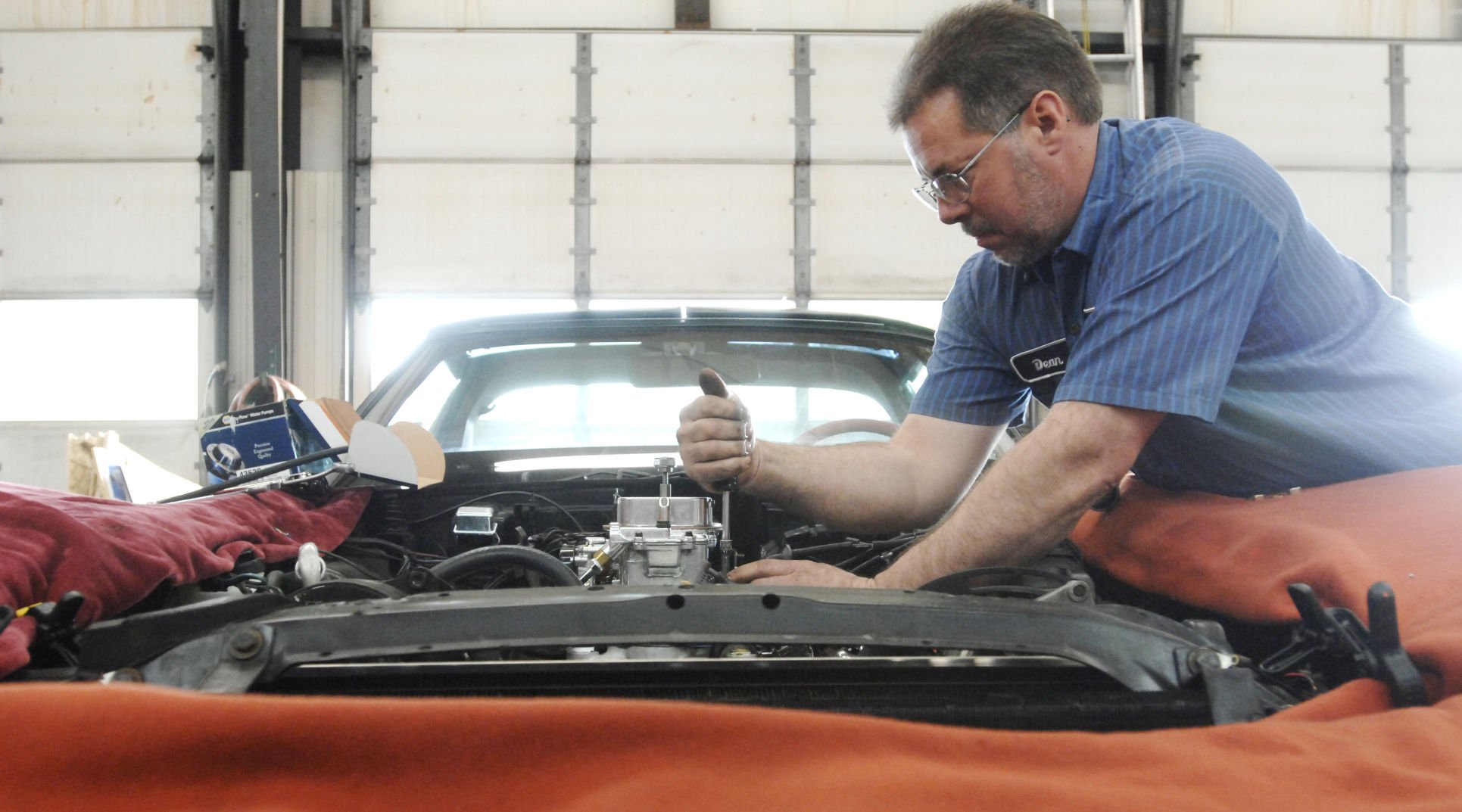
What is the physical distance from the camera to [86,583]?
1357mm

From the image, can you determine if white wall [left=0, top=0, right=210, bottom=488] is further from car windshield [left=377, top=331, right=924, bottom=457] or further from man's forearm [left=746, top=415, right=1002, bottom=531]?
man's forearm [left=746, top=415, right=1002, bottom=531]

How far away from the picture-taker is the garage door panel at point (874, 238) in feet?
24.8

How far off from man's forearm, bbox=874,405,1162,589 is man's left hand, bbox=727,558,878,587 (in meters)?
0.06

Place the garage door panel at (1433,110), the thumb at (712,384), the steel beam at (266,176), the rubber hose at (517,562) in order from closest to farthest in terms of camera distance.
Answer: the rubber hose at (517,562) → the thumb at (712,384) → the steel beam at (266,176) → the garage door panel at (1433,110)

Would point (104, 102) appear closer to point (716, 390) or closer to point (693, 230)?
point (693, 230)

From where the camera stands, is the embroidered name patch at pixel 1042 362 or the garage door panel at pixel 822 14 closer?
the embroidered name patch at pixel 1042 362

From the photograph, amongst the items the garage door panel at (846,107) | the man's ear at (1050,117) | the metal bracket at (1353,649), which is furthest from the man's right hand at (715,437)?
the garage door panel at (846,107)

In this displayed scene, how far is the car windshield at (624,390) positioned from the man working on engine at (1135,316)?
0.60 meters

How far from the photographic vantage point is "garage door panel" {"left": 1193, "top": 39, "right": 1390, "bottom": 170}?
7727 millimetres

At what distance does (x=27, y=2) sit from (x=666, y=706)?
9.05 meters

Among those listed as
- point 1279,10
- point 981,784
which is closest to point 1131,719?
point 981,784

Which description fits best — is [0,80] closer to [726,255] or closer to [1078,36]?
[726,255]

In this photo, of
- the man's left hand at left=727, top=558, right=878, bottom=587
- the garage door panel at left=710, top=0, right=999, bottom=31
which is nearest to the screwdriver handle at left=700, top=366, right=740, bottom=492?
the man's left hand at left=727, top=558, right=878, bottom=587

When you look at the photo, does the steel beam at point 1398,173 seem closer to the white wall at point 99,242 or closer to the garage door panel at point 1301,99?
the garage door panel at point 1301,99
